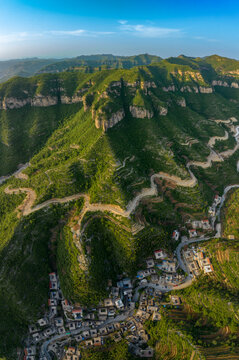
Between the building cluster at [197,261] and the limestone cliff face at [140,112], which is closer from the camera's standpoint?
the building cluster at [197,261]

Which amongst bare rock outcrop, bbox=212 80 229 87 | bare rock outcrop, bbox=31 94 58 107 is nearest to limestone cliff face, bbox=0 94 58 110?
bare rock outcrop, bbox=31 94 58 107

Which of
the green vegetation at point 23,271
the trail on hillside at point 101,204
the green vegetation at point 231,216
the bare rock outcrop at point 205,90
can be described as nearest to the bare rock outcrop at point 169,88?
the bare rock outcrop at point 205,90

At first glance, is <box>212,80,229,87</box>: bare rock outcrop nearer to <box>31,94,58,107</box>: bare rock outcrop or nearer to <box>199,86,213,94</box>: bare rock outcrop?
<box>199,86,213,94</box>: bare rock outcrop

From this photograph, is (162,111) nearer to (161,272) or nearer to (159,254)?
(159,254)

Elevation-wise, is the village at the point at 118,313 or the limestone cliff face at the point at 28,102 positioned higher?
the limestone cliff face at the point at 28,102

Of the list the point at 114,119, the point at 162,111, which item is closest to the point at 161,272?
the point at 114,119

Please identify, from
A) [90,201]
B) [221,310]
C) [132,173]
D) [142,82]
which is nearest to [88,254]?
[90,201]

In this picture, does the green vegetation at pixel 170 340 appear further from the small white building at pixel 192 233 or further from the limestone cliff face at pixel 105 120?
the limestone cliff face at pixel 105 120
